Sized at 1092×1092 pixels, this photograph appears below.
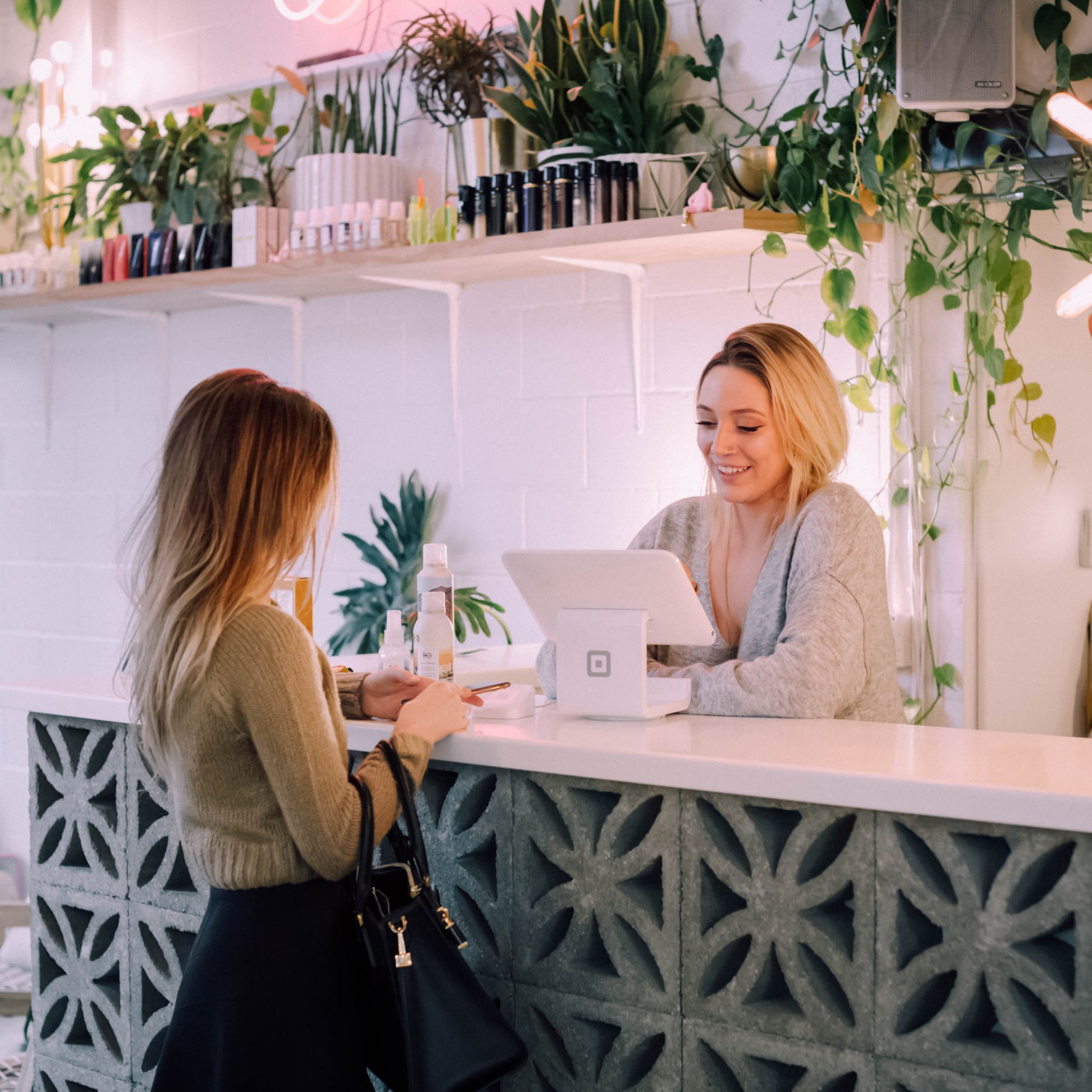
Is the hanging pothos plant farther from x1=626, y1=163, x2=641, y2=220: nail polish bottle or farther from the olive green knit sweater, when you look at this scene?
the olive green knit sweater

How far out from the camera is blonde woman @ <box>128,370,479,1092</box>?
4.66 ft

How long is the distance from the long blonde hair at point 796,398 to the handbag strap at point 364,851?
97 cm

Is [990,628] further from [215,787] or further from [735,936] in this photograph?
[215,787]

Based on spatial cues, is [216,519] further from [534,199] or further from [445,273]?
[445,273]

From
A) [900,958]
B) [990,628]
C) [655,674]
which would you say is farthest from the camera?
[990,628]

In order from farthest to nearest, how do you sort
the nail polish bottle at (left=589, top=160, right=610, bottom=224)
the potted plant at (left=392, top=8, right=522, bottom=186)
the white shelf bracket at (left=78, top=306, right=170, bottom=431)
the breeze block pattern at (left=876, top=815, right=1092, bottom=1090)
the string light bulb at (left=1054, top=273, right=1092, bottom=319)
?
1. the white shelf bracket at (left=78, top=306, right=170, bottom=431)
2. the potted plant at (left=392, top=8, right=522, bottom=186)
3. the nail polish bottle at (left=589, top=160, right=610, bottom=224)
4. the string light bulb at (left=1054, top=273, right=1092, bottom=319)
5. the breeze block pattern at (left=876, top=815, right=1092, bottom=1090)

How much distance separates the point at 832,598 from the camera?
1.95m

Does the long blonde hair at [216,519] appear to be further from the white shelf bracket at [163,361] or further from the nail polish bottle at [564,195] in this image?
the white shelf bracket at [163,361]

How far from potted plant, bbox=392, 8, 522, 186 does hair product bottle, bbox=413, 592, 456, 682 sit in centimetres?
154

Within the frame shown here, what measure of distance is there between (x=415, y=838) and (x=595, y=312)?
6.32ft

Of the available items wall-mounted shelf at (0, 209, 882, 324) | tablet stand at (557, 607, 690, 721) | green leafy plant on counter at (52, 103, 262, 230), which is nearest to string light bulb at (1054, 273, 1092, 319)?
wall-mounted shelf at (0, 209, 882, 324)

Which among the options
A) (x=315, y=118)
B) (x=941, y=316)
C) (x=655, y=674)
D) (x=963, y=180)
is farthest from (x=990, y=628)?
(x=315, y=118)

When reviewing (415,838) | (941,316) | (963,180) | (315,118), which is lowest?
(415,838)

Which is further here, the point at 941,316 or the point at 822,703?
the point at 941,316
